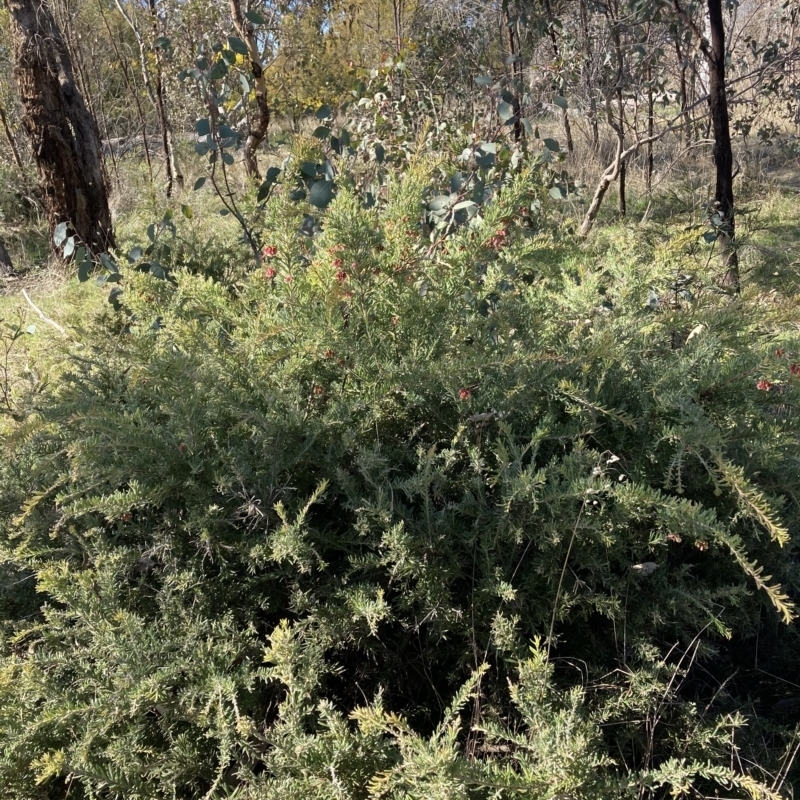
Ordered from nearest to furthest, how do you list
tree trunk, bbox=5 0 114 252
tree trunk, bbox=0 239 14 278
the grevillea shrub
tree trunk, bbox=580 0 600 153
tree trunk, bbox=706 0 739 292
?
the grevillea shrub
tree trunk, bbox=706 0 739 292
tree trunk, bbox=5 0 114 252
tree trunk, bbox=580 0 600 153
tree trunk, bbox=0 239 14 278

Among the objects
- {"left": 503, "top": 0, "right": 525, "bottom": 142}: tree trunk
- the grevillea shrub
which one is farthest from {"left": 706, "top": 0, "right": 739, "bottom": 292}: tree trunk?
the grevillea shrub

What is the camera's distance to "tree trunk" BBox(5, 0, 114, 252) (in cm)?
473

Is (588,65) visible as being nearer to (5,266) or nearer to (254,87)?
(254,87)

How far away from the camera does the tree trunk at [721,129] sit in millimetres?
3816

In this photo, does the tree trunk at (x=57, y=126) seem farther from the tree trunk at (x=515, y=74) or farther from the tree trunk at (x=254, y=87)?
the tree trunk at (x=515, y=74)

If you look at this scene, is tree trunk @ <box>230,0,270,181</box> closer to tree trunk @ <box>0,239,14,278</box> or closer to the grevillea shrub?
the grevillea shrub

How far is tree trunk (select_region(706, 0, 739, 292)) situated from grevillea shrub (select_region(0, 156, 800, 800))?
2.33 m

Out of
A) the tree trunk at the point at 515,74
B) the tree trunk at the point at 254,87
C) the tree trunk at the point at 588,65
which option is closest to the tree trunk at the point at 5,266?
the tree trunk at the point at 254,87

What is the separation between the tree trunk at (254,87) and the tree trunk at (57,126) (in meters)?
1.41

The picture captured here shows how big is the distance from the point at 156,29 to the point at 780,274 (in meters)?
6.21

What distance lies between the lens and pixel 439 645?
1.54 meters

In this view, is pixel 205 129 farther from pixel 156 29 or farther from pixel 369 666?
pixel 156 29

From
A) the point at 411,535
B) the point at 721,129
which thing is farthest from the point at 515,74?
the point at 411,535

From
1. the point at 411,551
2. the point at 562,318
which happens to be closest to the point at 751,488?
the point at 411,551
